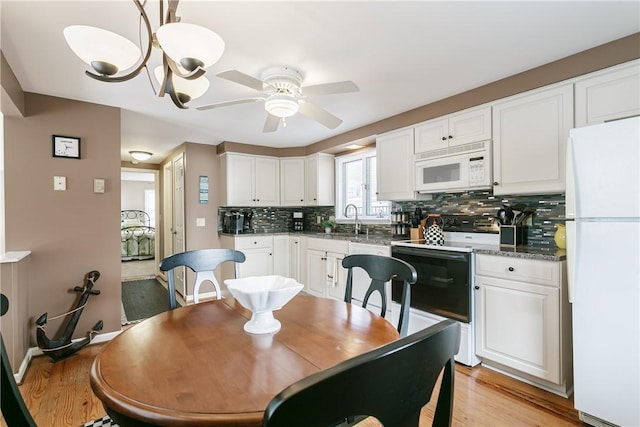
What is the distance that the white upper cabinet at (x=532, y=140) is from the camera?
6.95 ft

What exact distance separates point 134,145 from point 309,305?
13.9ft

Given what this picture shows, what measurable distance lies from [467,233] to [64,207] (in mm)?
3629

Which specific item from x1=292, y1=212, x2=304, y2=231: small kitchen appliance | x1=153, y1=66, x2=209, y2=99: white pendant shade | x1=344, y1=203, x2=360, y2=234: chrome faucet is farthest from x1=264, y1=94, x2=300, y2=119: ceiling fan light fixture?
x1=292, y1=212, x2=304, y2=231: small kitchen appliance

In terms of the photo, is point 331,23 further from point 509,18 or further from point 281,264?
point 281,264

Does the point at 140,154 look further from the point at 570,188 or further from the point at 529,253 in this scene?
the point at 570,188

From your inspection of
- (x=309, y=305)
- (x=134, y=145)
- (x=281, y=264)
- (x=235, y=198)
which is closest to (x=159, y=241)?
(x=134, y=145)

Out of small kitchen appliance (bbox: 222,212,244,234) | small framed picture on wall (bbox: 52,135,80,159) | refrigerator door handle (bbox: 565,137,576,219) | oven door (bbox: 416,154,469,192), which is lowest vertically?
small kitchen appliance (bbox: 222,212,244,234)

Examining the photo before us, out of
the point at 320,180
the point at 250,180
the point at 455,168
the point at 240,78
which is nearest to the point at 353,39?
the point at 240,78

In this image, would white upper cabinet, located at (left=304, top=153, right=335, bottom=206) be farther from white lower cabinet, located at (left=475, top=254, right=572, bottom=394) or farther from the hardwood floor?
the hardwood floor

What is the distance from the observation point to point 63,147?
2.76m

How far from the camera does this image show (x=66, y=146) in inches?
109

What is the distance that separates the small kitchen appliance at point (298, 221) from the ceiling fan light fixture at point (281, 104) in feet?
9.99

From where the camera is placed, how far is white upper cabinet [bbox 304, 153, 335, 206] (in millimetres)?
4484

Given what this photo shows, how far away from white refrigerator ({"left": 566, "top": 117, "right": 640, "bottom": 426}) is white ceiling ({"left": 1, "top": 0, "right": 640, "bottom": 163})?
2.15ft
